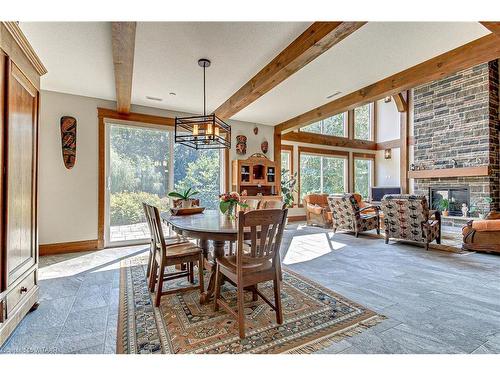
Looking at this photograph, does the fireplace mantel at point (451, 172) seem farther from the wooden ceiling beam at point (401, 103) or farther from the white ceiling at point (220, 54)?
the white ceiling at point (220, 54)

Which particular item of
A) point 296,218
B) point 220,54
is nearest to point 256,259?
point 220,54

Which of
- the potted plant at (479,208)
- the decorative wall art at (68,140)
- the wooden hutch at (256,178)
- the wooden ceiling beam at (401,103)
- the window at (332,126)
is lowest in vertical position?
the potted plant at (479,208)

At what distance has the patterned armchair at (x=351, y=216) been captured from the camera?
5348 millimetres

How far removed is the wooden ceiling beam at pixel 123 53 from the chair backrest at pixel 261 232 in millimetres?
1872

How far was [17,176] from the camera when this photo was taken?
1951 millimetres

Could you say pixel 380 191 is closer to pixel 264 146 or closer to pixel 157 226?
pixel 264 146

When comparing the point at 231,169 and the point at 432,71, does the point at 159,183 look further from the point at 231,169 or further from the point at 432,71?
the point at 432,71

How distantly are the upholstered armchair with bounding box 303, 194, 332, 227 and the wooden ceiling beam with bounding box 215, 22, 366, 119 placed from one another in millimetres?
3742

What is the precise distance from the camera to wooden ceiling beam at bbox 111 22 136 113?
216 cm

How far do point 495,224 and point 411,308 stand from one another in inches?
109

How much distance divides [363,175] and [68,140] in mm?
8950

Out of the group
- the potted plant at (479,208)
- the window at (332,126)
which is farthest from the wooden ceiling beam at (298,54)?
the potted plant at (479,208)

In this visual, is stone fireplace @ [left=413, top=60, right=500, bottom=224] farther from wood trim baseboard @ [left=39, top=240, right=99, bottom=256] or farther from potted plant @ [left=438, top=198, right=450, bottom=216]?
wood trim baseboard @ [left=39, top=240, right=99, bottom=256]
